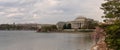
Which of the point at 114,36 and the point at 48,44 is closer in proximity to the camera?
the point at 114,36

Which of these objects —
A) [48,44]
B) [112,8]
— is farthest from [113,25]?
[48,44]

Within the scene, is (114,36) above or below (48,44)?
above

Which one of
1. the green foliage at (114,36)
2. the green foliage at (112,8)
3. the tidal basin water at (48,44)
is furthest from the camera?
the tidal basin water at (48,44)

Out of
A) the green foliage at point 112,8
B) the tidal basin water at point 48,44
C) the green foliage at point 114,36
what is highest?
the green foliage at point 112,8

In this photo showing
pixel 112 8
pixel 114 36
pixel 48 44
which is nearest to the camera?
pixel 114 36

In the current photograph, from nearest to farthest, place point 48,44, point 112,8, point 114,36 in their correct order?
point 114,36
point 112,8
point 48,44

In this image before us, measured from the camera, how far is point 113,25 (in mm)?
23391

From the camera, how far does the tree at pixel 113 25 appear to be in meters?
22.9

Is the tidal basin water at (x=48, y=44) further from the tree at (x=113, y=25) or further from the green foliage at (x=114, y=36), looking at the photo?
the green foliage at (x=114, y=36)

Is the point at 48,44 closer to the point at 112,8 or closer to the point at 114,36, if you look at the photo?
the point at 112,8

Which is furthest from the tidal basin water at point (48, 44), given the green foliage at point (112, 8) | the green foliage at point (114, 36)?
the green foliage at point (114, 36)

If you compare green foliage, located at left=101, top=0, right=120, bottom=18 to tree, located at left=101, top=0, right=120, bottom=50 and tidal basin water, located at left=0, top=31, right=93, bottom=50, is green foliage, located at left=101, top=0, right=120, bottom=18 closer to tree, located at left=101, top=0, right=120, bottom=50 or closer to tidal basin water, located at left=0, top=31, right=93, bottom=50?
tree, located at left=101, top=0, right=120, bottom=50

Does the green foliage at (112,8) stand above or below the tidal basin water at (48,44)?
above

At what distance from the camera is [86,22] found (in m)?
199
